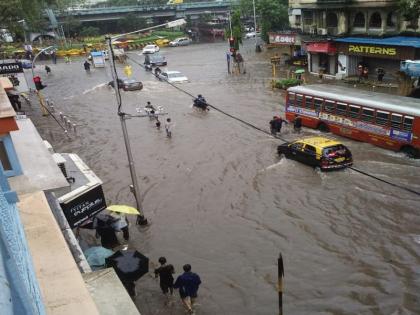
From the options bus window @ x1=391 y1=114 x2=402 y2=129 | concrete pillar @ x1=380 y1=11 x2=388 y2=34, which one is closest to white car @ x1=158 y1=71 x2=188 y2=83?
concrete pillar @ x1=380 y1=11 x2=388 y2=34

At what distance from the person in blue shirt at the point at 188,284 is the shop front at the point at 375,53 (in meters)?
24.7

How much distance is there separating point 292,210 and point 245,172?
416cm

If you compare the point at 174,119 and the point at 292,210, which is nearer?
the point at 292,210

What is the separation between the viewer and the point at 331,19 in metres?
38.4

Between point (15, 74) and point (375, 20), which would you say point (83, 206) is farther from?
point (375, 20)

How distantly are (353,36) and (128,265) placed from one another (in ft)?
102

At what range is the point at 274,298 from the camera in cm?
1127

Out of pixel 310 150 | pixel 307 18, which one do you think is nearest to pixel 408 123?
pixel 310 150

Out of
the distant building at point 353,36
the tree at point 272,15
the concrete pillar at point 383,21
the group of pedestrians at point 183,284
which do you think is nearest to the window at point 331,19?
the distant building at point 353,36

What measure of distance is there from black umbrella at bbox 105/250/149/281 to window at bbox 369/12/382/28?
98.7 feet

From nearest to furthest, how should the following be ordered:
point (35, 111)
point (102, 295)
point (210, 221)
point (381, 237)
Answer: point (102, 295) < point (381, 237) < point (210, 221) < point (35, 111)

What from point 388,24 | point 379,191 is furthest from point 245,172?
point 388,24

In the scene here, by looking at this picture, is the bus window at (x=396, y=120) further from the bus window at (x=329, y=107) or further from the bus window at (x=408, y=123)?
the bus window at (x=329, y=107)

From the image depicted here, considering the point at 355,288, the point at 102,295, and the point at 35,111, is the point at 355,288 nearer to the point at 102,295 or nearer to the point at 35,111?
the point at 102,295
